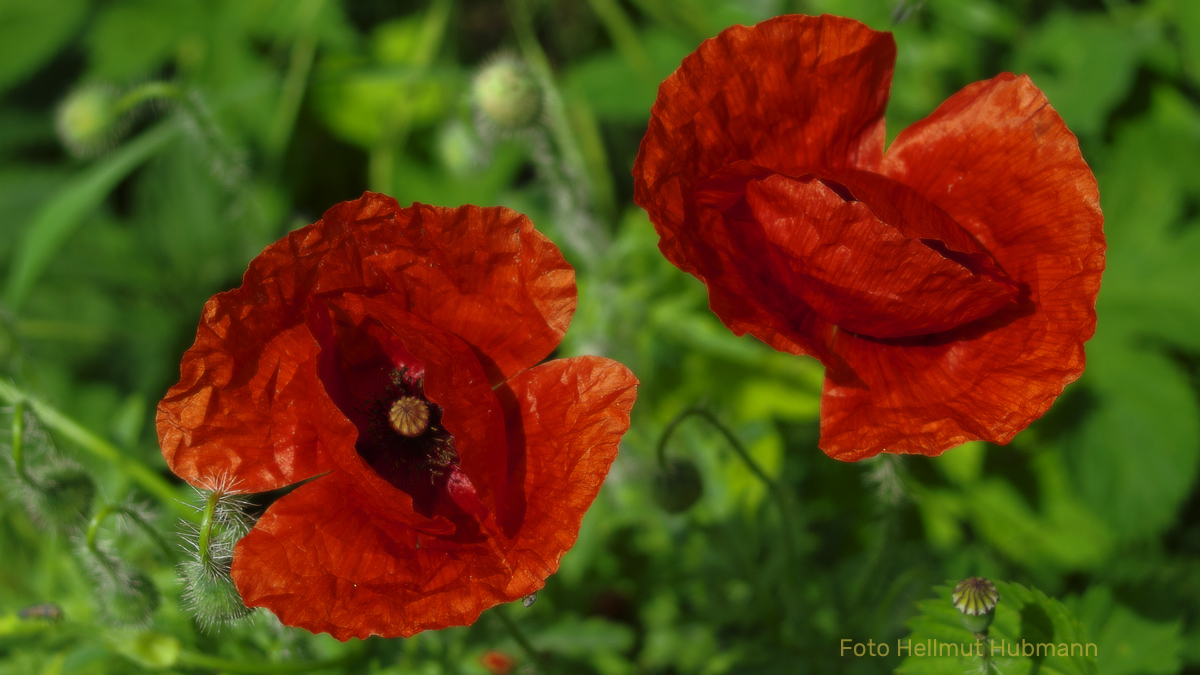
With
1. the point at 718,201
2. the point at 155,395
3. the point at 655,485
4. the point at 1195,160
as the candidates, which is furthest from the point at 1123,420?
the point at 155,395

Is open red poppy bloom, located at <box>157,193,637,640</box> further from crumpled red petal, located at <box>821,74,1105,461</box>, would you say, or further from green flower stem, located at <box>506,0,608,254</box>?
green flower stem, located at <box>506,0,608,254</box>

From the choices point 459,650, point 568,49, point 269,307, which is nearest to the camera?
point 269,307

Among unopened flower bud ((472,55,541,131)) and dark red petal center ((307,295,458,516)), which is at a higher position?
unopened flower bud ((472,55,541,131))

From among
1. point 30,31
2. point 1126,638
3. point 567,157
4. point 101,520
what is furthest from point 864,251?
point 30,31

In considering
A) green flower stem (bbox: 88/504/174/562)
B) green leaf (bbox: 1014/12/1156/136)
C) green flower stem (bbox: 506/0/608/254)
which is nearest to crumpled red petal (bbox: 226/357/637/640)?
green flower stem (bbox: 88/504/174/562)

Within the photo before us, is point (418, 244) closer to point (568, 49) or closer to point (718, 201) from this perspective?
point (718, 201)

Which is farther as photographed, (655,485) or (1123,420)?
(1123,420)

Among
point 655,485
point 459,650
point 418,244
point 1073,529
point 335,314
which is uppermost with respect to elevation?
point 418,244
